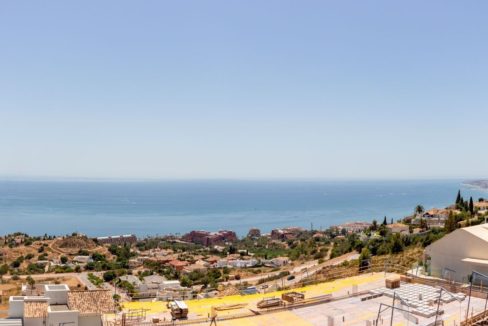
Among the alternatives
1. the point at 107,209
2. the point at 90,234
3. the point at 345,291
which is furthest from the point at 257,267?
the point at 107,209

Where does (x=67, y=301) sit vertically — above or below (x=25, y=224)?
above

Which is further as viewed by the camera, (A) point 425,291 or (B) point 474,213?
(B) point 474,213

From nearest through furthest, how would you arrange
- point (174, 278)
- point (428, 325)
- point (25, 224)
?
point (428, 325), point (174, 278), point (25, 224)

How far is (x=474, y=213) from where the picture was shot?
45469 millimetres

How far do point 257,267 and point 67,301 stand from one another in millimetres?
37676

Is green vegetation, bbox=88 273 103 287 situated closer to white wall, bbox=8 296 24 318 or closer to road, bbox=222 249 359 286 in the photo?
road, bbox=222 249 359 286

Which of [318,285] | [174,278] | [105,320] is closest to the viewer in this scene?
[105,320]

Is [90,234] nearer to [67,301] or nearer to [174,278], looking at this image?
[174,278]

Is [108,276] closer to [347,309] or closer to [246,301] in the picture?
[246,301]

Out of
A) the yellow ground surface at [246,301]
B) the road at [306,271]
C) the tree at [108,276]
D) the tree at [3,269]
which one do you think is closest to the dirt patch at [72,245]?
the tree at [3,269]

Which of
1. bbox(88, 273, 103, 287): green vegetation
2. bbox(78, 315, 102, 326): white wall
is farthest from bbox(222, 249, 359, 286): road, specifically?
bbox(78, 315, 102, 326): white wall

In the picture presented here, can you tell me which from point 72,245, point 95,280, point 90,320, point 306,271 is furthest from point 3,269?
point 90,320

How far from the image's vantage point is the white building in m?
20.4

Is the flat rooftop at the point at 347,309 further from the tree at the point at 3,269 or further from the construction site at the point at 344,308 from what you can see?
the tree at the point at 3,269
